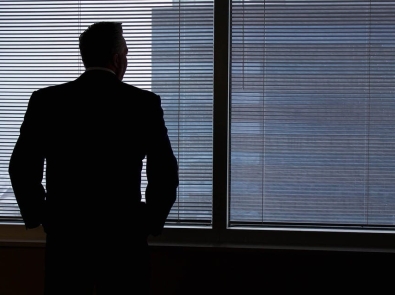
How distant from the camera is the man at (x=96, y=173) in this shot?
6.99ft

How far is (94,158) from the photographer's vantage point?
6.97 ft

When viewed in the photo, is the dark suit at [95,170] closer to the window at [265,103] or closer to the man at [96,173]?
the man at [96,173]

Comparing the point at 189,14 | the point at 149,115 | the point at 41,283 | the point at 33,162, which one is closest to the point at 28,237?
the point at 41,283

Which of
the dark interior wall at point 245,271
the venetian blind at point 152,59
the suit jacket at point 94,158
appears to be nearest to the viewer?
the suit jacket at point 94,158

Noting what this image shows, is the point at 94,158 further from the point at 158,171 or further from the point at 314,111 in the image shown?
the point at 314,111

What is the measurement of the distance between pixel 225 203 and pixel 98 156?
0.93 metres

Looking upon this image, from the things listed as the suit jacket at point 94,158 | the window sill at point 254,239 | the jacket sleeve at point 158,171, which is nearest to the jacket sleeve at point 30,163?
the suit jacket at point 94,158

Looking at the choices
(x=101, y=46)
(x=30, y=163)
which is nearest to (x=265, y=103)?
(x=101, y=46)

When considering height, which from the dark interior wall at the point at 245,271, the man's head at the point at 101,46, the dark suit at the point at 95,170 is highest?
the man's head at the point at 101,46

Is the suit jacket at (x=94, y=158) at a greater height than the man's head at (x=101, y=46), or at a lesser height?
lesser

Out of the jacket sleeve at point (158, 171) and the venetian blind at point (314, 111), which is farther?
the venetian blind at point (314, 111)

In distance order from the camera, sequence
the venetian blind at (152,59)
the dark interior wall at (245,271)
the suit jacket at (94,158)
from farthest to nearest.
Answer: the venetian blind at (152,59) → the dark interior wall at (245,271) → the suit jacket at (94,158)

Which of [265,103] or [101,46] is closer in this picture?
[101,46]

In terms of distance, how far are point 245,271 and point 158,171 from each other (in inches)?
34.8
